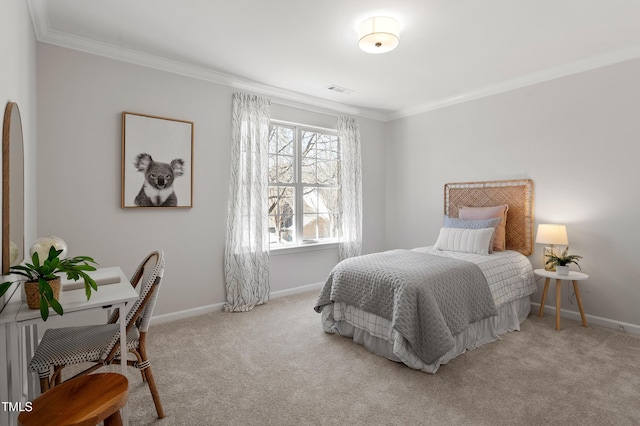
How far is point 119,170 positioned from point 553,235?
423cm

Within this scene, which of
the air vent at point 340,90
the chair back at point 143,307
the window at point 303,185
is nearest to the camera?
the chair back at point 143,307

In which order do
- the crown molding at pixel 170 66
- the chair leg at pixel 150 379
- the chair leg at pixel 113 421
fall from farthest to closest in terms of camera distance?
the crown molding at pixel 170 66, the chair leg at pixel 150 379, the chair leg at pixel 113 421

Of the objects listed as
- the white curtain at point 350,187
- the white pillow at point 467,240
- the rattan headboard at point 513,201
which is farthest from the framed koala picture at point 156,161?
the rattan headboard at point 513,201

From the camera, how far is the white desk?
140cm

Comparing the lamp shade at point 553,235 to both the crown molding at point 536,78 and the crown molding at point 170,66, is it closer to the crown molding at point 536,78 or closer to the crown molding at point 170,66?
the crown molding at point 536,78

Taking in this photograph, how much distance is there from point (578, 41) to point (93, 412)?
4.14 metres

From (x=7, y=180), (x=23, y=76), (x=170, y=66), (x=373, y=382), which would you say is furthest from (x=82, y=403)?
(x=170, y=66)

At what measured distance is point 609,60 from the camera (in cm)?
322

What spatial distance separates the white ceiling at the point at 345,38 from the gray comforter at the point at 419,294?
6.42 ft

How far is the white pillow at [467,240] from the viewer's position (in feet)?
11.7

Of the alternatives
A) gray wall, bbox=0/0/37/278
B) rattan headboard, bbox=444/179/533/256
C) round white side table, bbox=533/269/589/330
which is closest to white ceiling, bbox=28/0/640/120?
gray wall, bbox=0/0/37/278

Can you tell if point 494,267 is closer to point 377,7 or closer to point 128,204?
point 377,7

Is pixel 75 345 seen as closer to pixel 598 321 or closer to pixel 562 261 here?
pixel 562 261

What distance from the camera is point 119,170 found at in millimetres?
3117
